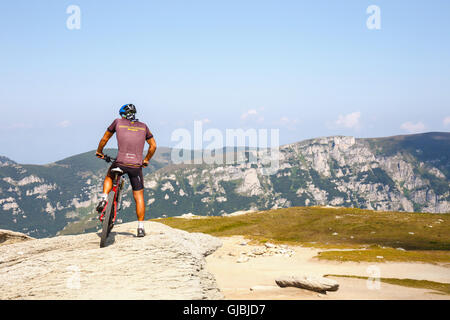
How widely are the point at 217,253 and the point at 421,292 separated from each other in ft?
76.5

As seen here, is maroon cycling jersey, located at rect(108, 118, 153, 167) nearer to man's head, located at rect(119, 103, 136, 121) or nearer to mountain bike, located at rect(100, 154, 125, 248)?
man's head, located at rect(119, 103, 136, 121)

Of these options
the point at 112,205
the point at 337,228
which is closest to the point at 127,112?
the point at 112,205

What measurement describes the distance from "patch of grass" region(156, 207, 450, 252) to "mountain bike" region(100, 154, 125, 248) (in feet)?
170

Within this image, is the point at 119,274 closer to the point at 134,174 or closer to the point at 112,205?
the point at 112,205

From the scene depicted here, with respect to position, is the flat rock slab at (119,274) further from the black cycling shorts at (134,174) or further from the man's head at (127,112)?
the man's head at (127,112)

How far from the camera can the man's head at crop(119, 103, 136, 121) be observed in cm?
1546

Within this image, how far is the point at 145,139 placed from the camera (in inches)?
608

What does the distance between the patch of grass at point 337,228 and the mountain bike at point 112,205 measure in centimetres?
5182

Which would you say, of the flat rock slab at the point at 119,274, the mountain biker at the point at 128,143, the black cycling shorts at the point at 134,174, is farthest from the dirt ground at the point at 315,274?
the mountain biker at the point at 128,143

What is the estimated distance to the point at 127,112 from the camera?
1552 cm

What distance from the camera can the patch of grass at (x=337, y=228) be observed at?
72.6 m

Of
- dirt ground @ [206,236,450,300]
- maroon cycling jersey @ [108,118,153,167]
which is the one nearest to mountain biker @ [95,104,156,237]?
maroon cycling jersey @ [108,118,153,167]
